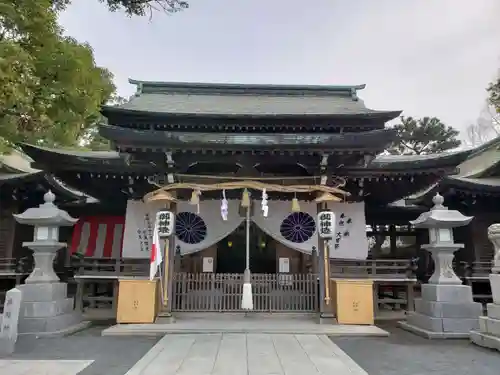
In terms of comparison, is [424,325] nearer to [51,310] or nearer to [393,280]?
[393,280]

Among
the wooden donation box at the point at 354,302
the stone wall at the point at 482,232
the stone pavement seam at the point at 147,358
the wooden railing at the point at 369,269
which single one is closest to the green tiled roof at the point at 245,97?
the wooden railing at the point at 369,269

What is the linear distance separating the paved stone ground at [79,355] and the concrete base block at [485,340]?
223 inches

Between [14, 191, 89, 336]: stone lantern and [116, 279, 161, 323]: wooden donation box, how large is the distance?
1.06m

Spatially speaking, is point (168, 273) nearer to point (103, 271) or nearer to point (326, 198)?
point (103, 271)

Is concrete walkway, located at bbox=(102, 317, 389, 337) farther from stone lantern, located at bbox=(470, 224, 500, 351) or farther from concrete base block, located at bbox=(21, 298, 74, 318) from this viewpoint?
stone lantern, located at bbox=(470, 224, 500, 351)

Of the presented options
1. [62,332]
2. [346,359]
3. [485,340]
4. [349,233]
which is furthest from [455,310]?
[62,332]

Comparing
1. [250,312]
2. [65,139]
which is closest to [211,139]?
[65,139]

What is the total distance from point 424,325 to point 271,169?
16.3ft

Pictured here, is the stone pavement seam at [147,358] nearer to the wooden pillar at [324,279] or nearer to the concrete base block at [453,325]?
the wooden pillar at [324,279]

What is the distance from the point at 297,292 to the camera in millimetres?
9539

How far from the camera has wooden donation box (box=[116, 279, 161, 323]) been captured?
27.9 ft

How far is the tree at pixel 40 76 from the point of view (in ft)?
17.7

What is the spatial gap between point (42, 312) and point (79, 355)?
2014 millimetres

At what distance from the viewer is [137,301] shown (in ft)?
28.1
